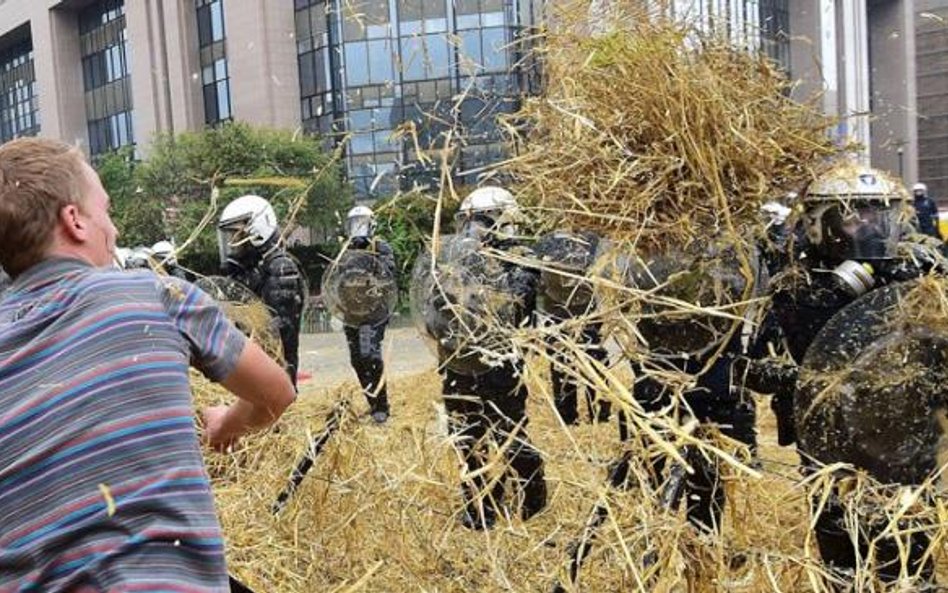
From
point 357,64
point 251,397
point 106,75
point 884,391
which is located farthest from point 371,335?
point 106,75

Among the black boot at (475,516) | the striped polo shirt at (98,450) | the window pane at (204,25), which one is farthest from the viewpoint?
the window pane at (204,25)

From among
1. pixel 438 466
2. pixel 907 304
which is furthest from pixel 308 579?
A: pixel 907 304

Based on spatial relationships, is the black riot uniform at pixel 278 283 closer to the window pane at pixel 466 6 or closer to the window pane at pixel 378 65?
the window pane at pixel 466 6

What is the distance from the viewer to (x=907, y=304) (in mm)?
2836

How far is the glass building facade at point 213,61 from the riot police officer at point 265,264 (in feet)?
115

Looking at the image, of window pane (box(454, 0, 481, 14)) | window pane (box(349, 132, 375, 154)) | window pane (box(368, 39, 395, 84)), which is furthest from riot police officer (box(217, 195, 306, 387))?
window pane (box(368, 39, 395, 84))

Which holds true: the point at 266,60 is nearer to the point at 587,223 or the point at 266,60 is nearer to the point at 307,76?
the point at 307,76

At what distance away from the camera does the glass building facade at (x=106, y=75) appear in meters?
46.1

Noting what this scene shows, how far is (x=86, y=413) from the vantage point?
1.55 m

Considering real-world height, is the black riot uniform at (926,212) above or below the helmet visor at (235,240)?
below

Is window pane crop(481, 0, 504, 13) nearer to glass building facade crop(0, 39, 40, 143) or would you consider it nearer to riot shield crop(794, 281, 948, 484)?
riot shield crop(794, 281, 948, 484)

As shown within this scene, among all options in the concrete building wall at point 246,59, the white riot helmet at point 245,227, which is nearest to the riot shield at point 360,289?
the white riot helmet at point 245,227

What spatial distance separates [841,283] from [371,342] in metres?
4.71

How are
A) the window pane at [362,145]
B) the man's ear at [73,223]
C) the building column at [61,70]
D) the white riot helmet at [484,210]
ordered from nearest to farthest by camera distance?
the man's ear at [73,223] → the white riot helmet at [484,210] → the window pane at [362,145] → the building column at [61,70]
